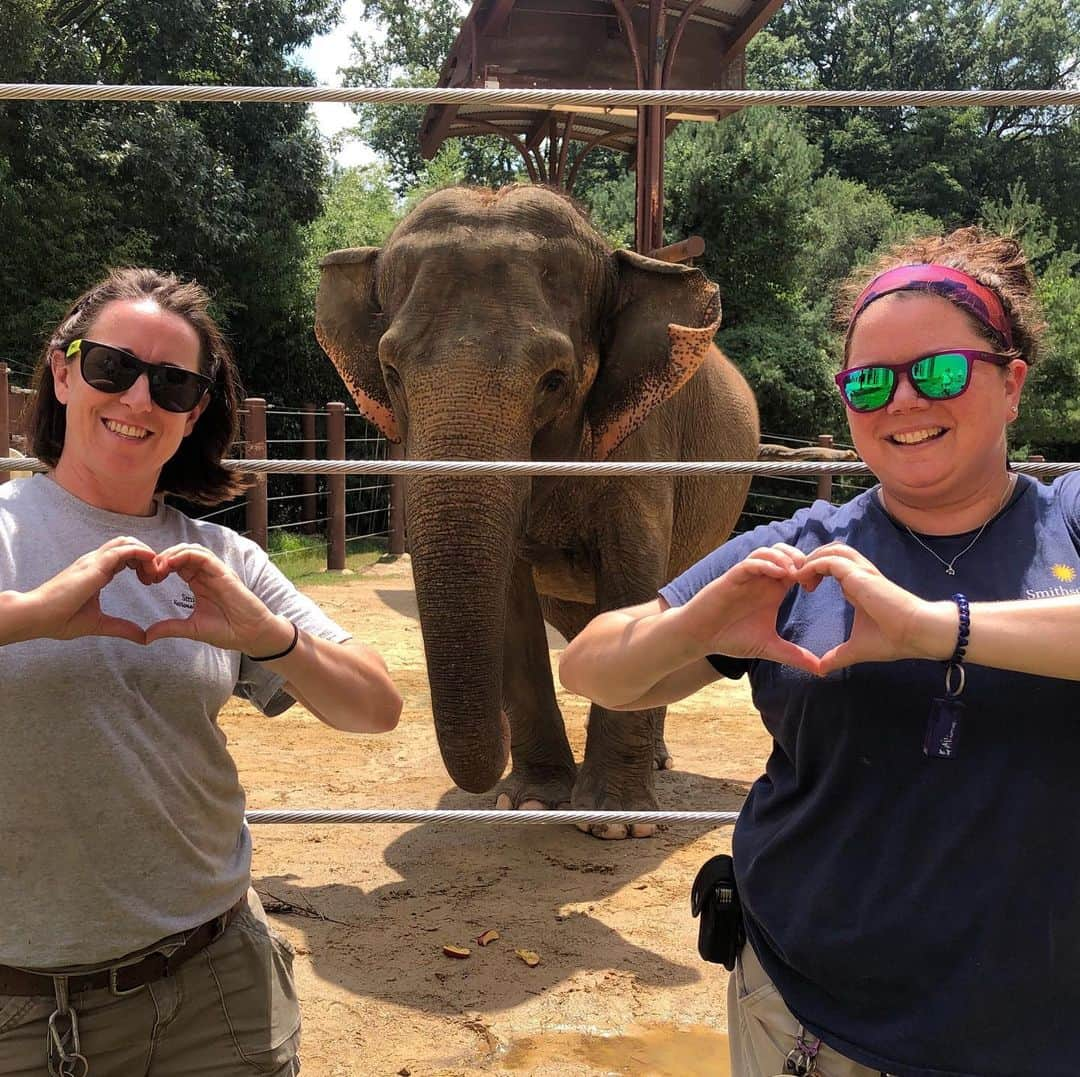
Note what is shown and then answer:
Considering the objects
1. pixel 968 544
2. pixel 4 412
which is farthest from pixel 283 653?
pixel 4 412

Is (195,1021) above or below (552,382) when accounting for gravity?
below

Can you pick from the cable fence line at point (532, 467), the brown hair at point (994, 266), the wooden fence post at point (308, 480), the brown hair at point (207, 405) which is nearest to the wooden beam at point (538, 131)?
the wooden fence post at point (308, 480)

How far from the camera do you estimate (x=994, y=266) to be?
1527mm

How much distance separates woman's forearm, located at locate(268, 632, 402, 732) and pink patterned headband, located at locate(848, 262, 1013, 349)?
0.86 metres

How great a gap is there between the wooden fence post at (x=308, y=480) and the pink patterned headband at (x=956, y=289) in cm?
1181

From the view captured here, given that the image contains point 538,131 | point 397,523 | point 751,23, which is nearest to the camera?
point 751,23

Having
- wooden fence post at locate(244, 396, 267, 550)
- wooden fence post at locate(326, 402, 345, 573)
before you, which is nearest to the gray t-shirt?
wooden fence post at locate(244, 396, 267, 550)

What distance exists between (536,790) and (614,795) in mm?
398

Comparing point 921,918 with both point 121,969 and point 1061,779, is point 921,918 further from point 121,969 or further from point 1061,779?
point 121,969

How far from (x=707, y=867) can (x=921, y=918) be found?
0.37 meters

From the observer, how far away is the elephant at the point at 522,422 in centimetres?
346

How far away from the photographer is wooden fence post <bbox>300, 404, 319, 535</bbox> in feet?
44.8

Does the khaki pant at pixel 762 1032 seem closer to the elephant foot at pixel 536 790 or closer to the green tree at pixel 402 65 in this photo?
the elephant foot at pixel 536 790

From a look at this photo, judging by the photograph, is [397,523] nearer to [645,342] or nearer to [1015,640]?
[645,342]
